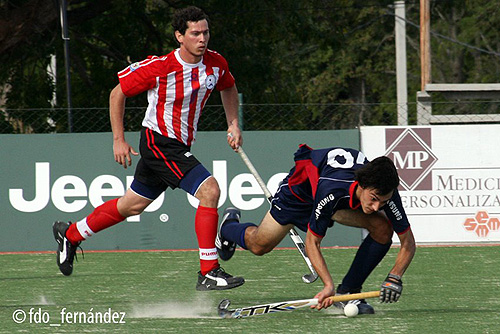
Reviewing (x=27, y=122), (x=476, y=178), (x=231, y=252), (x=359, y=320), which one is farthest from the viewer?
(x=27, y=122)

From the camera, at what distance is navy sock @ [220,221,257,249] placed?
670 cm

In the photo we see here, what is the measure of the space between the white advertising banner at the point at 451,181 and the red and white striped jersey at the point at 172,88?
12.6 ft

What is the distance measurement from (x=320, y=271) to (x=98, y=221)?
2.03 m

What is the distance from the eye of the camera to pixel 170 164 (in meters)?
6.28

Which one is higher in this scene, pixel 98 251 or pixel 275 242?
pixel 275 242

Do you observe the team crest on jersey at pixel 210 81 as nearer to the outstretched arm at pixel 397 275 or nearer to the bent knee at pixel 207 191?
the bent knee at pixel 207 191

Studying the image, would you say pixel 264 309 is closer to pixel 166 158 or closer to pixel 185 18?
pixel 166 158

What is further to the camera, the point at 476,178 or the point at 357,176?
the point at 476,178

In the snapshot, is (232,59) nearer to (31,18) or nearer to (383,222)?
(31,18)

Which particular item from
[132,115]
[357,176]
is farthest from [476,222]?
[132,115]

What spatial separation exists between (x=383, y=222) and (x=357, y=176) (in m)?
0.64

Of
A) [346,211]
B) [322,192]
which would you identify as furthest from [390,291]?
[322,192]

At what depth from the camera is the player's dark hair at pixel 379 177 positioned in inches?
197

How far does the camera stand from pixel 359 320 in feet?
18.0
